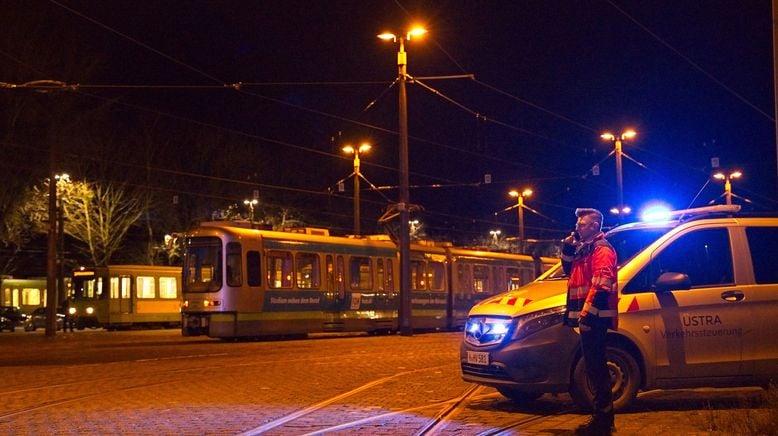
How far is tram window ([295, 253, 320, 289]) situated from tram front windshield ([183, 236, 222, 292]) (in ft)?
9.23

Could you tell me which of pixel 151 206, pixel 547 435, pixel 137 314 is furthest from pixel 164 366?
pixel 151 206

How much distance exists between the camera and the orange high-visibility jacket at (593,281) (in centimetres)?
791

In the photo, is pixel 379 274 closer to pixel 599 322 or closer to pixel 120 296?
pixel 120 296

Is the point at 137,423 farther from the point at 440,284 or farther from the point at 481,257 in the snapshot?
the point at 481,257

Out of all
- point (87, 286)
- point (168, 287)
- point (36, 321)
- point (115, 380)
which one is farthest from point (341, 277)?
point (36, 321)

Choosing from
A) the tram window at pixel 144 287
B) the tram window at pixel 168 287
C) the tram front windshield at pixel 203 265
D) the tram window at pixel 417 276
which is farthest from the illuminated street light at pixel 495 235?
the tram front windshield at pixel 203 265

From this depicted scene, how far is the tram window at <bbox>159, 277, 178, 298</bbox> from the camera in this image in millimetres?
44594

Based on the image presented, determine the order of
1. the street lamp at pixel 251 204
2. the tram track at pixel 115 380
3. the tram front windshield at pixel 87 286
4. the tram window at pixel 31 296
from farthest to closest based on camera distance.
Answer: the tram window at pixel 31 296 < the street lamp at pixel 251 204 < the tram front windshield at pixel 87 286 < the tram track at pixel 115 380

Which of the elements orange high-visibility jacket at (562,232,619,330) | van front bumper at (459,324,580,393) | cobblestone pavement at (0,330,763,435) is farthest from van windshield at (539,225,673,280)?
cobblestone pavement at (0,330,763,435)

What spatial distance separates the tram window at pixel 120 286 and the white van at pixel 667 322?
35990 millimetres

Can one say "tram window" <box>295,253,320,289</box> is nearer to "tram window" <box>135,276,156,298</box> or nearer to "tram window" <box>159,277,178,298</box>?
"tram window" <box>135,276,156,298</box>

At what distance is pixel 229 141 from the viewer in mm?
52969

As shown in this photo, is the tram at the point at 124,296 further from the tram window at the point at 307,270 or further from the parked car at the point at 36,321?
the tram window at the point at 307,270

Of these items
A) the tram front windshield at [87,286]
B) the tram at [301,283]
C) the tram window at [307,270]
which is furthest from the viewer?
the tram front windshield at [87,286]
